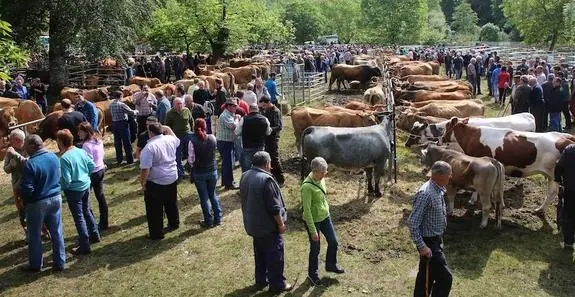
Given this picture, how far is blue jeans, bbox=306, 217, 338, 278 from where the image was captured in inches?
263

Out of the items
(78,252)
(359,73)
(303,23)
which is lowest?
(78,252)

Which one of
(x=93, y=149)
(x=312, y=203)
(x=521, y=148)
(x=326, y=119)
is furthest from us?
(x=326, y=119)

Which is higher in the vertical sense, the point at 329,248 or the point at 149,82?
the point at 149,82

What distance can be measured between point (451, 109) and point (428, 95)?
2.58 meters

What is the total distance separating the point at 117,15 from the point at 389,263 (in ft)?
A: 63.4

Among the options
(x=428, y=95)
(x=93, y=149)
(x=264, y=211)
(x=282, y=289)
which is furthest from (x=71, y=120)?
(x=428, y=95)

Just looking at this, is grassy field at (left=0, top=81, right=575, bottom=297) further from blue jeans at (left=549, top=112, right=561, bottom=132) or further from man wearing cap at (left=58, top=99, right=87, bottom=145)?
blue jeans at (left=549, top=112, right=561, bottom=132)

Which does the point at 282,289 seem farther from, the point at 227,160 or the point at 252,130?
the point at 227,160

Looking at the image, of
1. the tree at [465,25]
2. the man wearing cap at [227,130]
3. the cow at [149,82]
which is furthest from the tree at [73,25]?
the tree at [465,25]

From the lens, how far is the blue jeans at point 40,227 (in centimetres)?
707

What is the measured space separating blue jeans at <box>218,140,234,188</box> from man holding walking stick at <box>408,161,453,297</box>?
17.8ft

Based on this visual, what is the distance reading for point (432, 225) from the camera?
5.57 meters

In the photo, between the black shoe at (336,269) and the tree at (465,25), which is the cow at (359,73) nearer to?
the black shoe at (336,269)

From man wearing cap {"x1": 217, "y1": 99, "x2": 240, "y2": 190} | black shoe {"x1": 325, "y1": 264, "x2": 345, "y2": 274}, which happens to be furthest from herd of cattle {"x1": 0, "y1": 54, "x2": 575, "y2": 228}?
black shoe {"x1": 325, "y1": 264, "x2": 345, "y2": 274}
